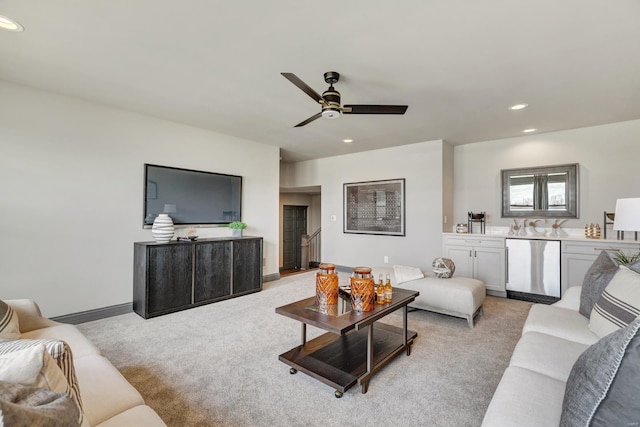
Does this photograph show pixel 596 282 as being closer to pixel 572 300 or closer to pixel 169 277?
pixel 572 300

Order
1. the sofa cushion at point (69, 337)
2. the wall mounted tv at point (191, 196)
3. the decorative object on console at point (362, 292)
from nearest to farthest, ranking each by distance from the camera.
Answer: the sofa cushion at point (69, 337) → the decorative object on console at point (362, 292) → the wall mounted tv at point (191, 196)

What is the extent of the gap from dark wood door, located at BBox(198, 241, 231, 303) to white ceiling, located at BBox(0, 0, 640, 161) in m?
1.78

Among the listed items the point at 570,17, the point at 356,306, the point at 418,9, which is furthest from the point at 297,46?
Result: the point at 356,306

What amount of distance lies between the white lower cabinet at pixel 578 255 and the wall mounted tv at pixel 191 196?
4.70 m

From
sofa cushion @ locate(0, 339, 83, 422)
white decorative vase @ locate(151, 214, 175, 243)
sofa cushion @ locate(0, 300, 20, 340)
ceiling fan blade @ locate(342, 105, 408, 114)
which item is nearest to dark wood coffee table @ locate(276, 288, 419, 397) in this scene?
sofa cushion @ locate(0, 339, 83, 422)

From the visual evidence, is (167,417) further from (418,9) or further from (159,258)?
(418,9)

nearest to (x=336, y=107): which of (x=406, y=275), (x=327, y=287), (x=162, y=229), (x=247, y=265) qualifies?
(x=327, y=287)

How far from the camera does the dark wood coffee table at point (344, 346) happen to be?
79.1 inches

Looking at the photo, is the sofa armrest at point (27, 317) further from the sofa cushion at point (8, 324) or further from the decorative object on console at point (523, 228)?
the decorative object on console at point (523, 228)

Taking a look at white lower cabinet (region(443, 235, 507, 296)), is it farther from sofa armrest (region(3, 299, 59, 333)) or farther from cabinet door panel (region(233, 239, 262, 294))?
sofa armrest (region(3, 299, 59, 333))

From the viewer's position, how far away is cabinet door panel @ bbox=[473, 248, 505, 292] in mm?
4418

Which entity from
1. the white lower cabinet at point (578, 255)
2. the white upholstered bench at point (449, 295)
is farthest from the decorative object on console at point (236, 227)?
the white lower cabinet at point (578, 255)

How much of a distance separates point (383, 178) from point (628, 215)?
135 inches

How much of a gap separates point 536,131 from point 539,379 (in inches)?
169
